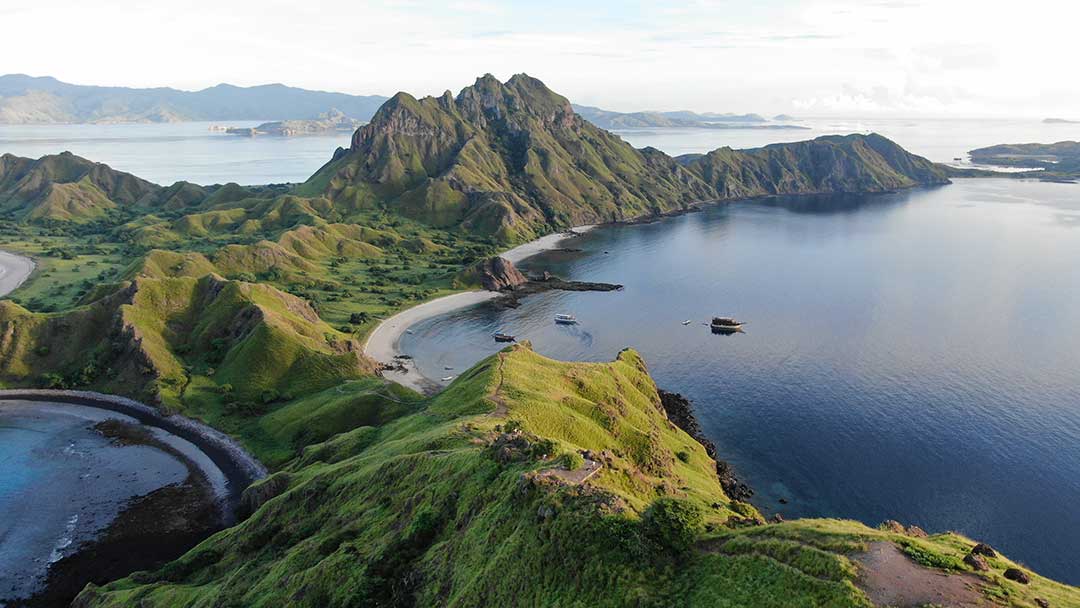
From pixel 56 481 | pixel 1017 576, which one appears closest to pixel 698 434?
pixel 1017 576

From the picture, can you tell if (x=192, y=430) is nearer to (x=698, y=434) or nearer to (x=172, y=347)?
(x=172, y=347)

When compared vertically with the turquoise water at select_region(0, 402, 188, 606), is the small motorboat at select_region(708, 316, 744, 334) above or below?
above

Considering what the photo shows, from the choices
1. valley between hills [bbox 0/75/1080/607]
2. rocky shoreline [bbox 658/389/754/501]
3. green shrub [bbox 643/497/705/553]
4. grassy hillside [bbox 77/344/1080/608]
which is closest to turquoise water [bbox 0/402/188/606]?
valley between hills [bbox 0/75/1080/607]

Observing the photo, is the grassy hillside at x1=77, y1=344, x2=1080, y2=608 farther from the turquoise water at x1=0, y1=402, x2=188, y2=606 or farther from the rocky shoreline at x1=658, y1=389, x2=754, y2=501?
the turquoise water at x1=0, y1=402, x2=188, y2=606

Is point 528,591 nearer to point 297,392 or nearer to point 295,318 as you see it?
point 297,392

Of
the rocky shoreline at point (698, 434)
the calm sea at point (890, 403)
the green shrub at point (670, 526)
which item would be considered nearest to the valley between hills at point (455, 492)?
the green shrub at point (670, 526)

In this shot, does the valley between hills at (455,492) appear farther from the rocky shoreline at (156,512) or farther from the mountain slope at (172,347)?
A: the rocky shoreline at (156,512)

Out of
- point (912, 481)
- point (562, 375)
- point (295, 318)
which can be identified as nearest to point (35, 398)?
point (295, 318)
